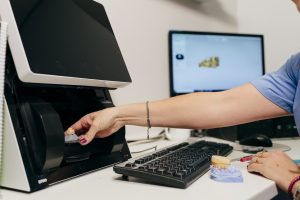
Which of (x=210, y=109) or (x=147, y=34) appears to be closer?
(x=210, y=109)

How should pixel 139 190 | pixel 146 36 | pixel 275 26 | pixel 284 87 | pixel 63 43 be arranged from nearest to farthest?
pixel 139 190, pixel 63 43, pixel 284 87, pixel 146 36, pixel 275 26

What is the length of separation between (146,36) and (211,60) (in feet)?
1.26

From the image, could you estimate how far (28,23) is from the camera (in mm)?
719

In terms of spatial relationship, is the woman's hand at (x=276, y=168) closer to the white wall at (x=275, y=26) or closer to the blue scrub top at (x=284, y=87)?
the blue scrub top at (x=284, y=87)

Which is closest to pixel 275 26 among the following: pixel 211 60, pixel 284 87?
pixel 211 60

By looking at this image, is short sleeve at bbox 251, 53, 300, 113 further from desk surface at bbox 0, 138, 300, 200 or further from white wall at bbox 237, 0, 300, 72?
white wall at bbox 237, 0, 300, 72

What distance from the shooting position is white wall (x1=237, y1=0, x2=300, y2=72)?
1.91 m

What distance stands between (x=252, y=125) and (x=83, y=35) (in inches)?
36.0

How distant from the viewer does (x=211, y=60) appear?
1.68m

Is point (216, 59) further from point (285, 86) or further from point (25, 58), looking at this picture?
point (25, 58)

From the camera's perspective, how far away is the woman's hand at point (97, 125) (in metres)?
0.85

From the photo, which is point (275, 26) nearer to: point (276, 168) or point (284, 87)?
point (284, 87)

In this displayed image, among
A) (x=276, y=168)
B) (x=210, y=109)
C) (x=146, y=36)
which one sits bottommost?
(x=276, y=168)

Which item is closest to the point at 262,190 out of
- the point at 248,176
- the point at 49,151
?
the point at 248,176
